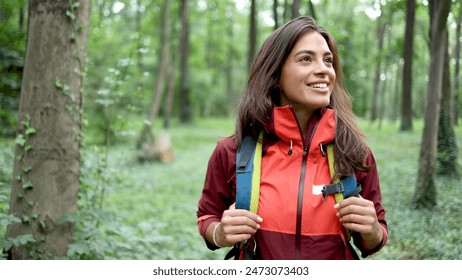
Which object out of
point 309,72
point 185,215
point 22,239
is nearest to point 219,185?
point 309,72

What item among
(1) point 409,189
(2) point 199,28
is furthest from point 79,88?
(2) point 199,28

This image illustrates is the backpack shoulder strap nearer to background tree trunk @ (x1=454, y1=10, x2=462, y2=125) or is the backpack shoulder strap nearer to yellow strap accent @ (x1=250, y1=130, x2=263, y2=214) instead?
yellow strap accent @ (x1=250, y1=130, x2=263, y2=214)

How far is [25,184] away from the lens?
2.75 metres

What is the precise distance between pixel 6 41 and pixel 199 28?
20.9 m

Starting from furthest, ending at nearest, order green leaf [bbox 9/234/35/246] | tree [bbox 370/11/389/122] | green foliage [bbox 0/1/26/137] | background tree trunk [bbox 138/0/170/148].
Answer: background tree trunk [bbox 138/0/170/148]
tree [bbox 370/11/389/122]
green foliage [bbox 0/1/26/137]
green leaf [bbox 9/234/35/246]

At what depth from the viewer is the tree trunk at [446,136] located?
2.42 m

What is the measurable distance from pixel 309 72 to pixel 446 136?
1.38 m

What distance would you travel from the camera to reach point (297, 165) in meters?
1.51

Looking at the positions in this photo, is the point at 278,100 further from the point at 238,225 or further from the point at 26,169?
the point at 26,169

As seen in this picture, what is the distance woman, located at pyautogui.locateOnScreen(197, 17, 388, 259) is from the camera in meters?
1.44

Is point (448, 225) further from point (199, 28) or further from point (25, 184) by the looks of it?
point (199, 28)

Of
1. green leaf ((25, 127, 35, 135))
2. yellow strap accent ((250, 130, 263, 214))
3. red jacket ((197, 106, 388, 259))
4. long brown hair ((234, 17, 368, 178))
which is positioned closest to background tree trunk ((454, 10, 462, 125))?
long brown hair ((234, 17, 368, 178))

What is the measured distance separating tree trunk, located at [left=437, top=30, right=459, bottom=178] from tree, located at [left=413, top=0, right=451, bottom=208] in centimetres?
2

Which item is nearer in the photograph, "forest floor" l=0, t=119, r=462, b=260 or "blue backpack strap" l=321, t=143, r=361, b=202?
"blue backpack strap" l=321, t=143, r=361, b=202
